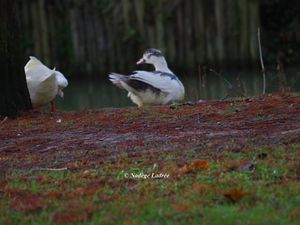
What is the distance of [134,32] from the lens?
880 inches

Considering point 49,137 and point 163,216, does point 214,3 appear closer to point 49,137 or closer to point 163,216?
point 49,137

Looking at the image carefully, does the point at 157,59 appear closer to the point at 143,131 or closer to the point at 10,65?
the point at 10,65

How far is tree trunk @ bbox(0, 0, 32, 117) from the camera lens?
9.24m

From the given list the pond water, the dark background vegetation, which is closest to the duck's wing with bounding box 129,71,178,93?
the pond water

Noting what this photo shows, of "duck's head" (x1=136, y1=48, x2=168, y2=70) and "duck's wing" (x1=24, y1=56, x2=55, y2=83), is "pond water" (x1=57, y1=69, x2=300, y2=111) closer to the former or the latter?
"duck's head" (x1=136, y1=48, x2=168, y2=70)

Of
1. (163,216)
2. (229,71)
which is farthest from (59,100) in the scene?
(163,216)

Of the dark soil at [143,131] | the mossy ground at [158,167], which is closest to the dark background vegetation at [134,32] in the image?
the dark soil at [143,131]

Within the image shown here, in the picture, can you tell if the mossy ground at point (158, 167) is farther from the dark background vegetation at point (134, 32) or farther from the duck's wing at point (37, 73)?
the dark background vegetation at point (134, 32)

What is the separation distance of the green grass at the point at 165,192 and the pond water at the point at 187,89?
19.6 ft

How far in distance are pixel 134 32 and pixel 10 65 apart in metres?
13.2

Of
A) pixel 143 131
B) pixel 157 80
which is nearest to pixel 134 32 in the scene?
pixel 157 80

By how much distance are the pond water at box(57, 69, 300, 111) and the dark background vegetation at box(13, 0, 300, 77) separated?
2.20ft

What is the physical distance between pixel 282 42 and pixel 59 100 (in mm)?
9078

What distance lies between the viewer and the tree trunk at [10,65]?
924 centimetres
